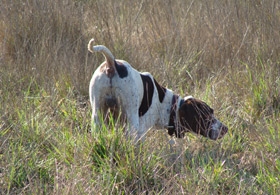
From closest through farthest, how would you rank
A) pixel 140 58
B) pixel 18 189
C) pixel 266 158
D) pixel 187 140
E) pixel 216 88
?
pixel 18 189 < pixel 266 158 < pixel 187 140 < pixel 216 88 < pixel 140 58

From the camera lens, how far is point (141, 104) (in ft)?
14.6

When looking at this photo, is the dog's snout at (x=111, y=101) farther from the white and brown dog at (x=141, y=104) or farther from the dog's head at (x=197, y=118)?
the dog's head at (x=197, y=118)

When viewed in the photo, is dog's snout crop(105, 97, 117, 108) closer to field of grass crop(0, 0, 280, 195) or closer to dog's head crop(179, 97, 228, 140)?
field of grass crop(0, 0, 280, 195)

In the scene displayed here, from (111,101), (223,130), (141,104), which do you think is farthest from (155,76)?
(111,101)

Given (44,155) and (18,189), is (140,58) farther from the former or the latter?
(18,189)

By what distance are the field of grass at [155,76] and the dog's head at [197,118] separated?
133 mm

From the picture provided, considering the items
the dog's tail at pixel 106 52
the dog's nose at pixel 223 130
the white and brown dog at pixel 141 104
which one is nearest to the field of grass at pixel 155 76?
the dog's nose at pixel 223 130

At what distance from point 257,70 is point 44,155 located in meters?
2.36

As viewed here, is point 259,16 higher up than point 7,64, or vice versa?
point 259,16

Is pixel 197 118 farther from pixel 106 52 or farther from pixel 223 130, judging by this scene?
pixel 106 52

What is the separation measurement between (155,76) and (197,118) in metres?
1.11

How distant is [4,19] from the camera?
6168 millimetres

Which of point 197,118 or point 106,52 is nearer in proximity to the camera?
point 106,52

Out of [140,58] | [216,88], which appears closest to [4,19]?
[140,58]
